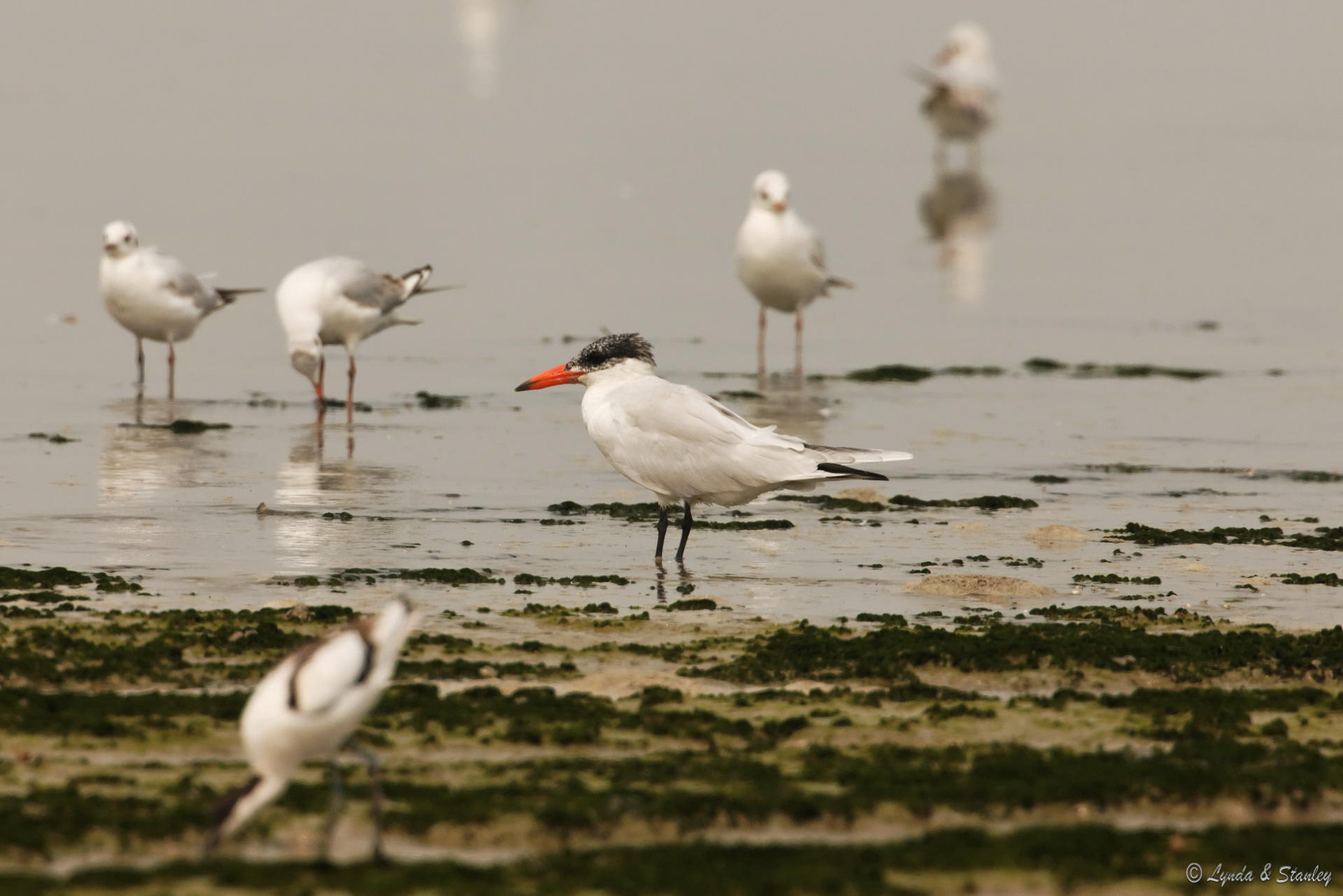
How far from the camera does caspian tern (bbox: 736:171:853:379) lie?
20172 mm

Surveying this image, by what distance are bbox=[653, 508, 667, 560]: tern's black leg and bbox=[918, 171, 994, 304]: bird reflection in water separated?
Result: 42.7 feet

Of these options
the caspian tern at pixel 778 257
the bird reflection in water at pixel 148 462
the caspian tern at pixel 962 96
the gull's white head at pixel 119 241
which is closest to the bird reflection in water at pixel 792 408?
the caspian tern at pixel 778 257

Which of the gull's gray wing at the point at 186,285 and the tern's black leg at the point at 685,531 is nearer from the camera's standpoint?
the tern's black leg at the point at 685,531

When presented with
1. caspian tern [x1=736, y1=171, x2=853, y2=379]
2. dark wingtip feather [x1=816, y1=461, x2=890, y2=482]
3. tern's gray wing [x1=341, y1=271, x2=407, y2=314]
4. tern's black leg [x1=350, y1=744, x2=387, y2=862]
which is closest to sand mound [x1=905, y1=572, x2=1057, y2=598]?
dark wingtip feather [x1=816, y1=461, x2=890, y2=482]

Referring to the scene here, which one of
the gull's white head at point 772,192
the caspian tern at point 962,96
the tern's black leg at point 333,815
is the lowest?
the tern's black leg at point 333,815

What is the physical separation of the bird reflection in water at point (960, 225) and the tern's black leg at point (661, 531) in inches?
512

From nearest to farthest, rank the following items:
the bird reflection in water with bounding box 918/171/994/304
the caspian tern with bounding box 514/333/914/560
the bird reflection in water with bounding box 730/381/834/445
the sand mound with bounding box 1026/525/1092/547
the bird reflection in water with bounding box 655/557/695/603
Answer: the bird reflection in water with bounding box 655/557/695/603, the caspian tern with bounding box 514/333/914/560, the sand mound with bounding box 1026/525/1092/547, the bird reflection in water with bounding box 730/381/834/445, the bird reflection in water with bounding box 918/171/994/304

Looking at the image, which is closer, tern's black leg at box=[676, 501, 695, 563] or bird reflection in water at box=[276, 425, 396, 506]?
tern's black leg at box=[676, 501, 695, 563]

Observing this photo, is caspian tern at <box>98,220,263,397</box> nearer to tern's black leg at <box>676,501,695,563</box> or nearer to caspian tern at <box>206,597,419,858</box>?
tern's black leg at <box>676,501,695,563</box>

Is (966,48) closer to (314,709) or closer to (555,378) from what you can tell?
(555,378)

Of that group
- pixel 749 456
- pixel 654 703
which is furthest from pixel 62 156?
pixel 654 703

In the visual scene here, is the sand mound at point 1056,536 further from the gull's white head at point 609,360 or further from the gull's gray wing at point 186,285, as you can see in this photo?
the gull's gray wing at point 186,285

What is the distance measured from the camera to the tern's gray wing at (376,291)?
17344 mm

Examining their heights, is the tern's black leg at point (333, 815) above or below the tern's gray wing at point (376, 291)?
below
